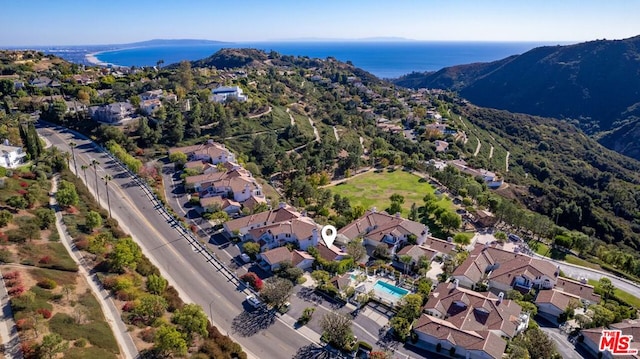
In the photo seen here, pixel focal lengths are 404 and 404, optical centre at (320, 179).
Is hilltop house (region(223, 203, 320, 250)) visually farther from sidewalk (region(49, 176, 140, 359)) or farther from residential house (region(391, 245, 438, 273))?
sidewalk (region(49, 176, 140, 359))

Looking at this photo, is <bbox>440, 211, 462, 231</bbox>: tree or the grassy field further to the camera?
<bbox>440, 211, 462, 231</bbox>: tree

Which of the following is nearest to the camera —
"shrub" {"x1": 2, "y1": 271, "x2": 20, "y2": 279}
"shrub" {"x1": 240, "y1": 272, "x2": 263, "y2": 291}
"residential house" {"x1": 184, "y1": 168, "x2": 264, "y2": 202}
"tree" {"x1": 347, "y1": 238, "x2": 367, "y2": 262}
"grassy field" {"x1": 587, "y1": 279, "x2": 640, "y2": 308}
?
"shrub" {"x1": 2, "y1": 271, "x2": 20, "y2": 279}

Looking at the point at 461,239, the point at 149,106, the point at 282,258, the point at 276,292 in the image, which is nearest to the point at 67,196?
the point at 282,258

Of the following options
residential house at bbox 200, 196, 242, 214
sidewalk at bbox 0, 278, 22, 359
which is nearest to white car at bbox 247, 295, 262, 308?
sidewalk at bbox 0, 278, 22, 359

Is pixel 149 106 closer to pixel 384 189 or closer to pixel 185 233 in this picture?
pixel 185 233

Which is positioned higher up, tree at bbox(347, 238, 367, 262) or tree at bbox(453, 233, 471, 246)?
tree at bbox(347, 238, 367, 262)

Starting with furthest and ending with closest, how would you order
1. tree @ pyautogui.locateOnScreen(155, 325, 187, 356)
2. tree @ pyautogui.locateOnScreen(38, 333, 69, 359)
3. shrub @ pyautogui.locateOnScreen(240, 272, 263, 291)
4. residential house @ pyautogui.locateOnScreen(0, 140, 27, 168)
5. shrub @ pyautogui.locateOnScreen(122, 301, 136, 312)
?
residential house @ pyautogui.locateOnScreen(0, 140, 27, 168) → shrub @ pyautogui.locateOnScreen(240, 272, 263, 291) → shrub @ pyautogui.locateOnScreen(122, 301, 136, 312) → tree @ pyautogui.locateOnScreen(155, 325, 187, 356) → tree @ pyautogui.locateOnScreen(38, 333, 69, 359)
